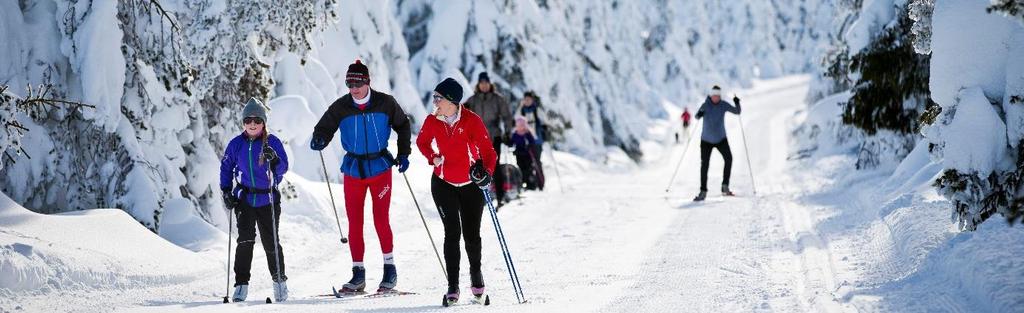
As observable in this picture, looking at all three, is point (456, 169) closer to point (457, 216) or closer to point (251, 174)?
point (457, 216)

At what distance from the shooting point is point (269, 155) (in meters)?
6.89

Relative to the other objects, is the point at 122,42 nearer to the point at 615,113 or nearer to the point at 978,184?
the point at 978,184

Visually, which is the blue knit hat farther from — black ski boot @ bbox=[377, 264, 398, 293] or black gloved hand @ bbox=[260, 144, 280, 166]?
black ski boot @ bbox=[377, 264, 398, 293]

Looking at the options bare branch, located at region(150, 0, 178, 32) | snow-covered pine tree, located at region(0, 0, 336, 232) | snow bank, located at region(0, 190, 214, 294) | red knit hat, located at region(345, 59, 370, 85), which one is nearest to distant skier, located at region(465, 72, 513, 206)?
snow-covered pine tree, located at region(0, 0, 336, 232)

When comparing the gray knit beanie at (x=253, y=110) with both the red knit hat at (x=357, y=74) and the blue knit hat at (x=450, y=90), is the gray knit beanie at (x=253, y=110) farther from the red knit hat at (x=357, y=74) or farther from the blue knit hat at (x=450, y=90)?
the blue knit hat at (x=450, y=90)

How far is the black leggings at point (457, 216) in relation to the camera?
655 centimetres

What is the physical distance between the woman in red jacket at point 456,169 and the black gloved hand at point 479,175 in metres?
0.05

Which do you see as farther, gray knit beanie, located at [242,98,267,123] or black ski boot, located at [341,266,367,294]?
black ski boot, located at [341,266,367,294]

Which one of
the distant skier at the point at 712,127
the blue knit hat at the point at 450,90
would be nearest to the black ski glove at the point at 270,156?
the blue knit hat at the point at 450,90

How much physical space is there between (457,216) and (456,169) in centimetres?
35

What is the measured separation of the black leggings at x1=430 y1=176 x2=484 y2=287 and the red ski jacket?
7 centimetres

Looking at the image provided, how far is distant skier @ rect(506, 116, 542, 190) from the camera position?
642 inches

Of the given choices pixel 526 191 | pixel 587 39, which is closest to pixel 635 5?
pixel 587 39

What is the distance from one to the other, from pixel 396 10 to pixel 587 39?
12.2 metres
